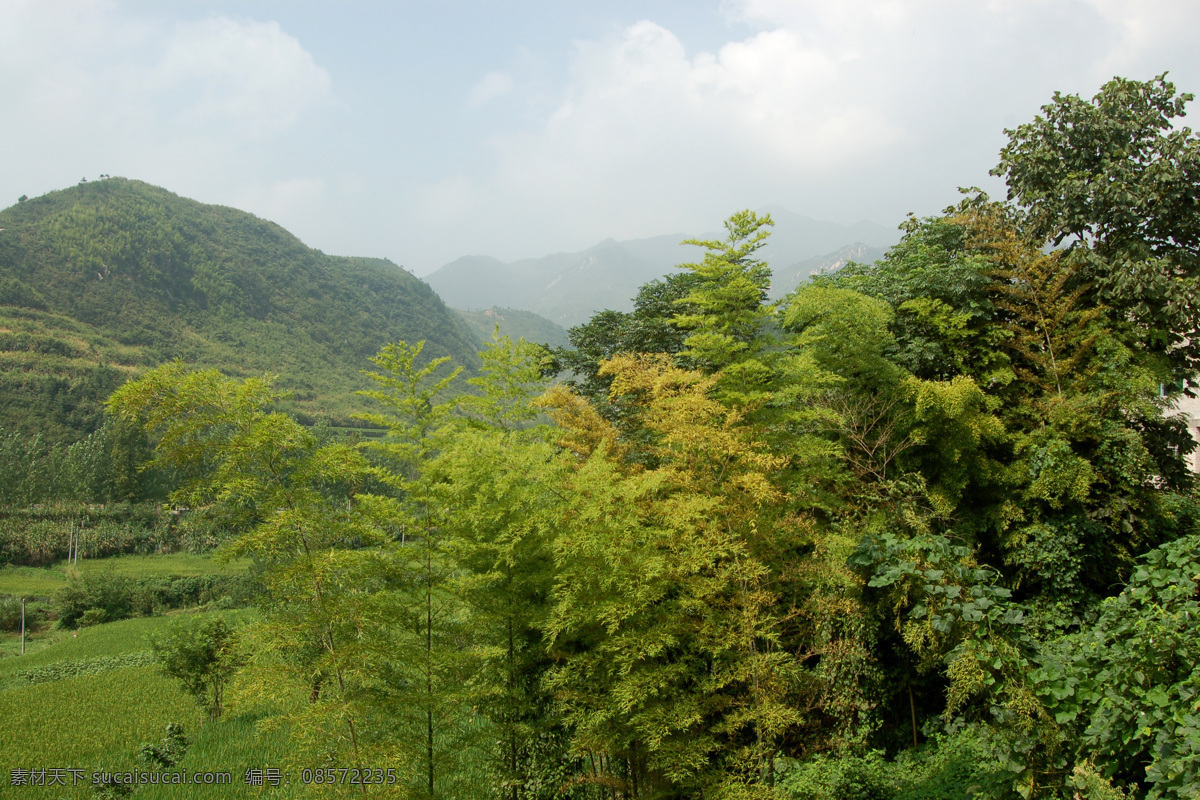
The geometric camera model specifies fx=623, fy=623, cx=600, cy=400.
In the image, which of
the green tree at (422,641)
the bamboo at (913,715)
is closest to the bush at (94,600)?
the green tree at (422,641)

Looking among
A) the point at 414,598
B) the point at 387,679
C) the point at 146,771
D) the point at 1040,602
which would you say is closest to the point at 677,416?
the point at 414,598

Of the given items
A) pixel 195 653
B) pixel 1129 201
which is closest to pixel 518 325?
pixel 195 653

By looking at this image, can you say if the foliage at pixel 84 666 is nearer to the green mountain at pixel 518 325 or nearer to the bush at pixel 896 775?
the bush at pixel 896 775

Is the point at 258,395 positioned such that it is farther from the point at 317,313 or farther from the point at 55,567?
the point at 317,313

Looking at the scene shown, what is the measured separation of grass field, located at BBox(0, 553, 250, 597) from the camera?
92.2ft

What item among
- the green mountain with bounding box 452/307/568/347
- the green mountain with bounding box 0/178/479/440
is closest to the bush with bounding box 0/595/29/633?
the green mountain with bounding box 0/178/479/440

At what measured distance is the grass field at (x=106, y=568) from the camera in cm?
2811

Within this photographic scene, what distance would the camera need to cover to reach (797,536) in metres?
7.07

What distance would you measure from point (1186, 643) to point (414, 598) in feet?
18.5

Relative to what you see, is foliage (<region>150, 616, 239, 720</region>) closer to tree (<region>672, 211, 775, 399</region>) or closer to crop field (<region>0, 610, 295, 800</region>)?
crop field (<region>0, 610, 295, 800</region>)

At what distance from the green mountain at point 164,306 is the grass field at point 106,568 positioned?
15.1 m

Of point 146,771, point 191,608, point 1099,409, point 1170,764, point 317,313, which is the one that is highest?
point 317,313

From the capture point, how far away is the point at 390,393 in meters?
8.65

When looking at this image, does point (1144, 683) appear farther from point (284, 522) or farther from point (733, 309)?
point (733, 309)
